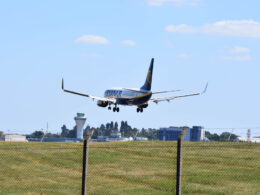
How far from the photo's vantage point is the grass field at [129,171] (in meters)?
29.6

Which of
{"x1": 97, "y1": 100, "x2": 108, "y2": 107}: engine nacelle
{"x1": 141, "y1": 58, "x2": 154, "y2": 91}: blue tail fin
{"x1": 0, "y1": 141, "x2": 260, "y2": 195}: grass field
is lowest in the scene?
{"x1": 0, "y1": 141, "x2": 260, "y2": 195}: grass field

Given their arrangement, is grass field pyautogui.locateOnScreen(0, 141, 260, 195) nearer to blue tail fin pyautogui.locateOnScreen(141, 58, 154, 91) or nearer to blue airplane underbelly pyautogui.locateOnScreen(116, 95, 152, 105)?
blue airplane underbelly pyautogui.locateOnScreen(116, 95, 152, 105)

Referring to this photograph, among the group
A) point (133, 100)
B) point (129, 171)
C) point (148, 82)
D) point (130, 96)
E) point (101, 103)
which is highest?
point (148, 82)

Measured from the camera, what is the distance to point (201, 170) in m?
37.9

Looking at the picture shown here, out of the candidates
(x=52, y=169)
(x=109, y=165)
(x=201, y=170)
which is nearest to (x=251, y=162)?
(x=201, y=170)

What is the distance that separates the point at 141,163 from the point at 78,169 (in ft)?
18.2

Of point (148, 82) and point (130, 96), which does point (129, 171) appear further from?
point (148, 82)

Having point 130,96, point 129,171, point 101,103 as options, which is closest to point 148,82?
point 130,96

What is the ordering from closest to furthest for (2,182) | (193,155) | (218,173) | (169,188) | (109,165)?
1. (169,188)
2. (2,182)
3. (218,173)
4. (109,165)
5. (193,155)

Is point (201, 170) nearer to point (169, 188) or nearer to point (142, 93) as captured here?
point (169, 188)

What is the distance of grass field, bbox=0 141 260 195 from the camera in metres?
29.6

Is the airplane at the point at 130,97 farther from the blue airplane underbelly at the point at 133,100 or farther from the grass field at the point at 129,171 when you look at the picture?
the grass field at the point at 129,171

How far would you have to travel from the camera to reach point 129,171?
3816 centimetres

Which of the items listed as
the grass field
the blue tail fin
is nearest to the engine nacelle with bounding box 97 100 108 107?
the blue tail fin
